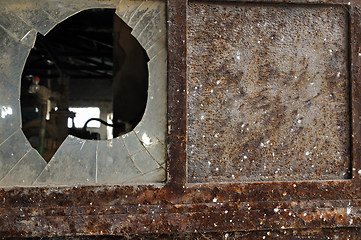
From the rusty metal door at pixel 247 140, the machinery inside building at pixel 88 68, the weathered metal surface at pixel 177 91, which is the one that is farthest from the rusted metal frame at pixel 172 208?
the machinery inside building at pixel 88 68

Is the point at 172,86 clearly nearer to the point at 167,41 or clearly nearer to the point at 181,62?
the point at 181,62

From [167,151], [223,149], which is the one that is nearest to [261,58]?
[223,149]

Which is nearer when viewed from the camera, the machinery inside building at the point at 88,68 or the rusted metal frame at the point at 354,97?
the rusted metal frame at the point at 354,97

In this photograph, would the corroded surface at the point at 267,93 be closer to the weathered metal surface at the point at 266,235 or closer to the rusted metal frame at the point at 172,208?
the rusted metal frame at the point at 172,208

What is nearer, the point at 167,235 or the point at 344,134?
the point at 167,235

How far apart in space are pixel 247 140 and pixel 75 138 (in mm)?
978

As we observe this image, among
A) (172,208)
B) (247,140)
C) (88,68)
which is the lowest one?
(172,208)

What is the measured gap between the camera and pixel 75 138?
1.40 meters

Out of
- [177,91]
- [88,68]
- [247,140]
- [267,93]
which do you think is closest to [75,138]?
[177,91]

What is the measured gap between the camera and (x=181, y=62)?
1.40m

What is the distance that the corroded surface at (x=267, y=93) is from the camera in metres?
1.43

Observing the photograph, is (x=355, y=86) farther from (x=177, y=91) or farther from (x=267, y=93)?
(x=177, y=91)

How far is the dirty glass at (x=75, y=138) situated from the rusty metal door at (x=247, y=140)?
0.22 ft

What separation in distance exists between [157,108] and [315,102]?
93cm
